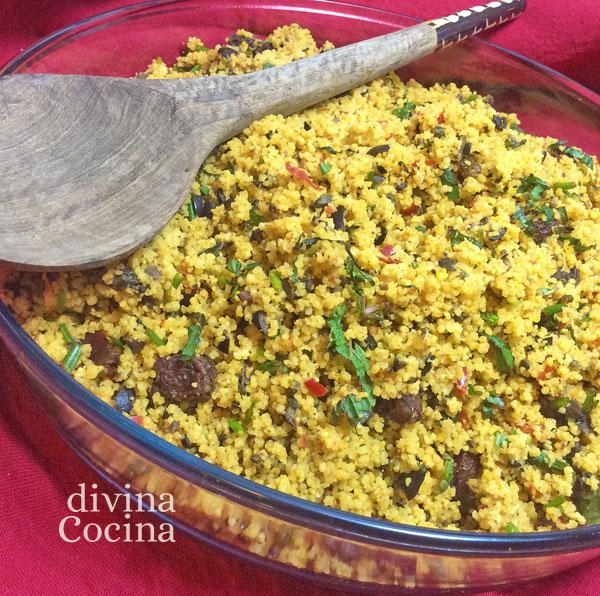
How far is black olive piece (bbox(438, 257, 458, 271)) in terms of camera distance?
1.08m

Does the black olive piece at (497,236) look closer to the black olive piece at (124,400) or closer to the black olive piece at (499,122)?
the black olive piece at (499,122)

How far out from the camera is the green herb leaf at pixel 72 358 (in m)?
1.00

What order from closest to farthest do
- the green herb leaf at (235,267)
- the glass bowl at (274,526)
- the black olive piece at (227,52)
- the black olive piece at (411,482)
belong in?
1. the glass bowl at (274,526)
2. the black olive piece at (411,482)
3. the green herb leaf at (235,267)
4. the black olive piece at (227,52)

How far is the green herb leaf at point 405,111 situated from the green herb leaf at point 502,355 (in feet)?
1.89

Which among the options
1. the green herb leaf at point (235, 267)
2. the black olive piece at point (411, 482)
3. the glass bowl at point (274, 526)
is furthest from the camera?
the green herb leaf at point (235, 267)

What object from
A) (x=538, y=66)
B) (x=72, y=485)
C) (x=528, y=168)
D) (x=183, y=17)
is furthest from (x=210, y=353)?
(x=538, y=66)

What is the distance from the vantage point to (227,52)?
Answer: 4.84 ft

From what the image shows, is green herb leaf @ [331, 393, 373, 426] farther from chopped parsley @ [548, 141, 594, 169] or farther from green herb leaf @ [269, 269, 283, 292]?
chopped parsley @ [548, 141, 594, 169]

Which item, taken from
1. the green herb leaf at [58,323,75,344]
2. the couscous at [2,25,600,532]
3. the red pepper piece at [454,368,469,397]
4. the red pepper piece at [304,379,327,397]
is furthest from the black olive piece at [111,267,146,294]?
the red pepper piece at [454,368,469,397]

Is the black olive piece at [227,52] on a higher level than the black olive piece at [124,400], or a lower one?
higher

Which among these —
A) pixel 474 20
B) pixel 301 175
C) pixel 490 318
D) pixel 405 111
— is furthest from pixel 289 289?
pixel 474 20

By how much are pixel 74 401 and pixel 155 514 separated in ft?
0.92

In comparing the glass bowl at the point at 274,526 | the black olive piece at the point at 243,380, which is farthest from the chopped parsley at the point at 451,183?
the glass bowl at the point at 274,526

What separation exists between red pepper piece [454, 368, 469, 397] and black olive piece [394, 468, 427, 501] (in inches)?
5.7
